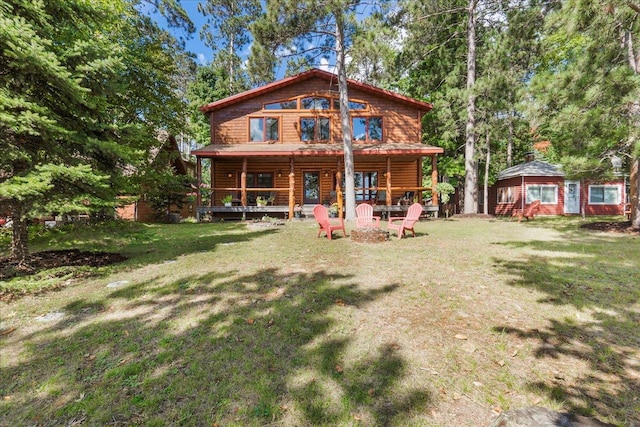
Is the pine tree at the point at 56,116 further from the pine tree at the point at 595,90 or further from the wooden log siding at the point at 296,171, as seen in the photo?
the wooden log siding at the point at 296,171

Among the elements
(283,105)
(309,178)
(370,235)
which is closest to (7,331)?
(370,235)

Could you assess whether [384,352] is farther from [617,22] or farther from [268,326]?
[617,22]

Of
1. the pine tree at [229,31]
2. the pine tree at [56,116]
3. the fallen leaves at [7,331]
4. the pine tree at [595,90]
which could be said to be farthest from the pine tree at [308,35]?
the pine tree at [229,31]

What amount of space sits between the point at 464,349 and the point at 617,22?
31.3 feet

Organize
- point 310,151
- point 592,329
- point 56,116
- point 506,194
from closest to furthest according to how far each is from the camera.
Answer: point 592,329, point 56,116, point 310,151, point 506,194

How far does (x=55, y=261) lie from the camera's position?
543 cm

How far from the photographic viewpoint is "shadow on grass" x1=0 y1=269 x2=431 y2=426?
1959 millimetres

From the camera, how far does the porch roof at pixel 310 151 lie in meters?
13.6

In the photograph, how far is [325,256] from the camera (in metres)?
5.80

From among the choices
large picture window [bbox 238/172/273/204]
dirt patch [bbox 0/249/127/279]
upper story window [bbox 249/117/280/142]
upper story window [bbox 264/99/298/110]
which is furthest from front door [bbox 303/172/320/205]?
dirt patch [bbox 0/249/127/279]

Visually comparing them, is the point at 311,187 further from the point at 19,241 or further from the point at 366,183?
the point at 19,241

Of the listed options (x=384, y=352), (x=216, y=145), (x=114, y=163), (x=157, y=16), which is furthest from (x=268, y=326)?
(x=157, y=16)

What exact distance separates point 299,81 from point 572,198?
19680mm

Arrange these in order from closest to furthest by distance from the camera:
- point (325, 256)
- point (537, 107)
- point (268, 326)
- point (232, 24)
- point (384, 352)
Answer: point (384, 352) → point (268, 326) → point (325, 256) → point (537, 107) → point (232, 24)
